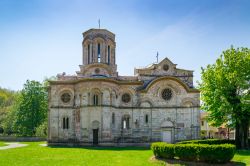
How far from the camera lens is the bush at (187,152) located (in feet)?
62.2

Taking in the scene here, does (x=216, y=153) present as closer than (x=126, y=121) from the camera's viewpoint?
Yes

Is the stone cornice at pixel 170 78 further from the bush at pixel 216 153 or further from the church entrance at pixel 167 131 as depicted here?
the bush at pixel 216 153

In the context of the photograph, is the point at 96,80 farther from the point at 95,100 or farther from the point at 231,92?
the point at 231,92

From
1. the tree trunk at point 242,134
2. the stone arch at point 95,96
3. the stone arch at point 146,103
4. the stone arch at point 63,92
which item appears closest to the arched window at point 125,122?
the stone arch at point 146,103

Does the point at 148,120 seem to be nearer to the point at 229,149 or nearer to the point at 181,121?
the point at 181,121

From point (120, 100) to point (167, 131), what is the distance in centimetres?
632

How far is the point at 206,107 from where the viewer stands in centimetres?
2898

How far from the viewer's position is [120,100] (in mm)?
35938

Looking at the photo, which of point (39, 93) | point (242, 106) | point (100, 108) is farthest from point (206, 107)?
point (39, 93)

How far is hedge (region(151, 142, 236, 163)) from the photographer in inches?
719

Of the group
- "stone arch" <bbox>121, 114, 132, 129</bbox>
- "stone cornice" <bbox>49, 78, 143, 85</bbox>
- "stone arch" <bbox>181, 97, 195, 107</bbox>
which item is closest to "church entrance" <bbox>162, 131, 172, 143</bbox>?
"stone arch" <bbox>181, 97, 195, 107</bbox>

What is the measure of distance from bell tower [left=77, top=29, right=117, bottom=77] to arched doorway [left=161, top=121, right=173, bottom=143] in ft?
26.0

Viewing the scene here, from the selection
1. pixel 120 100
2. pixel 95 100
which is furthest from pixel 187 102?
pixel 95 100

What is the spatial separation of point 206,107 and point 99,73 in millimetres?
12629
